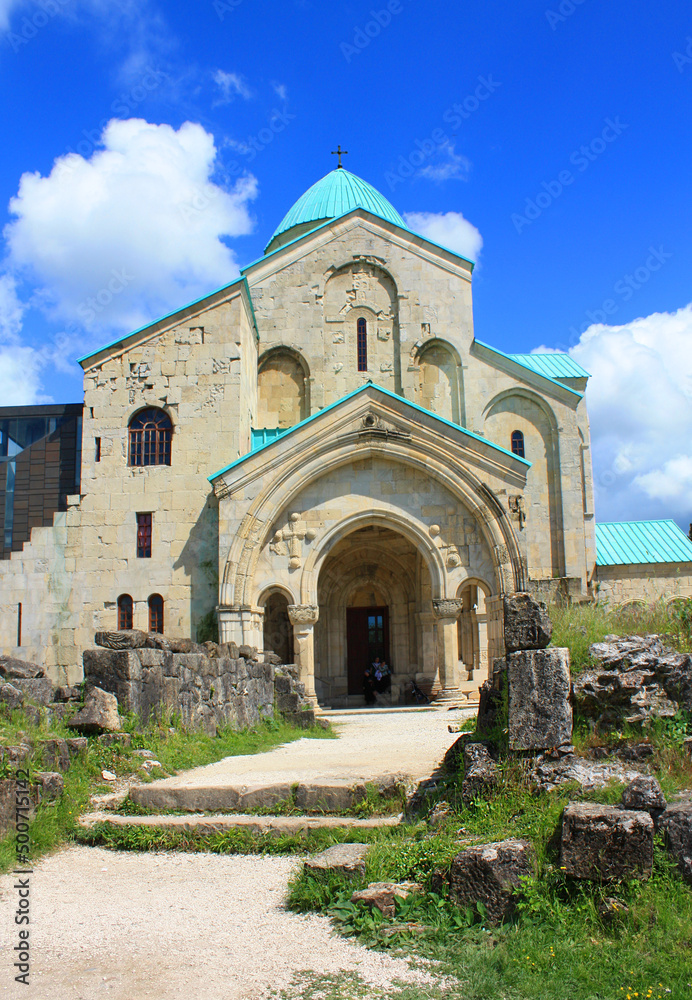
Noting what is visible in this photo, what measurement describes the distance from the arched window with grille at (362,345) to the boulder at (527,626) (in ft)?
56.7

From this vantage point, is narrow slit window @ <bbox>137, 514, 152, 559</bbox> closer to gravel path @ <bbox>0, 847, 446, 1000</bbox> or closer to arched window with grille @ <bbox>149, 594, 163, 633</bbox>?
arched window with grille @ <bbox>149, 594, 163, 633</bbox>

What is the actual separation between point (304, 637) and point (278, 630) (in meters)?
4.96

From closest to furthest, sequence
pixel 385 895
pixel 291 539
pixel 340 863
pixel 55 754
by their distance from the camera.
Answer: pixel 385 895 < pixel 340 863 < pixel 55 754 < pixel 291 539

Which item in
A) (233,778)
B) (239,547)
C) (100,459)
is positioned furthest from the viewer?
(100,459)

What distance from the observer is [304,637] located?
62.1 feet

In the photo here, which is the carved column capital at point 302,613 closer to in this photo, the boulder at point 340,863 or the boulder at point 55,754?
the boulder at point 55,754

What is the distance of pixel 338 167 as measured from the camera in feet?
94.7

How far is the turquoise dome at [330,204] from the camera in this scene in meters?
27.0

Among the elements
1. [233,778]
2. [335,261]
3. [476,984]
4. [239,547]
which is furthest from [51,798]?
[335,261]

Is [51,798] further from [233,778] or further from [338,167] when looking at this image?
[338,167]

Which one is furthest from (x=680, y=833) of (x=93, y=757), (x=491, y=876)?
(x=93, y=757)

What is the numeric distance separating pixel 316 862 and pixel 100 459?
55.0 feet

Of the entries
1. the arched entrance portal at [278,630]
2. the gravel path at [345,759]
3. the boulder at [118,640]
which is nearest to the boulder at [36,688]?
the boulder at [118,640]

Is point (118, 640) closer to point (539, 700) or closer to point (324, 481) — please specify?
point (539, 700)
